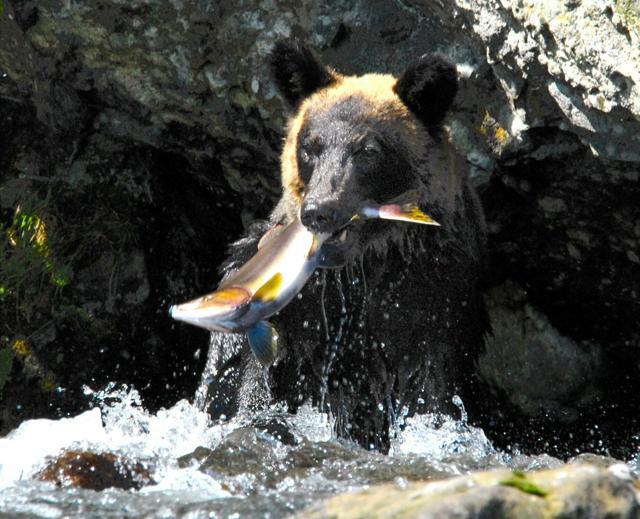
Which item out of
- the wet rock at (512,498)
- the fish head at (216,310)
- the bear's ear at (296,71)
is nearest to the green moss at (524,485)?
the wet rock at (512,498)

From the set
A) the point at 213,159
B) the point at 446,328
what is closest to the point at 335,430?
the point at 446,328

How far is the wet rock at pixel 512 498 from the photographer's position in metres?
2.74

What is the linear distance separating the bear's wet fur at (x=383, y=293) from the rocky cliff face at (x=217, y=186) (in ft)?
1.74

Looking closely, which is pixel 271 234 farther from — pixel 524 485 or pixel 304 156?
pixel 524 485

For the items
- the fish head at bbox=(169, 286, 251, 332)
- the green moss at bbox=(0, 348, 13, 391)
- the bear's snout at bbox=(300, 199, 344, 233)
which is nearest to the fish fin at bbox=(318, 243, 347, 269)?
the bear's snout at bbox=(300, 199, 344, 233)

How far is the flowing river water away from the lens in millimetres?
3621

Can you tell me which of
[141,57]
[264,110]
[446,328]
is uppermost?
[141,57]

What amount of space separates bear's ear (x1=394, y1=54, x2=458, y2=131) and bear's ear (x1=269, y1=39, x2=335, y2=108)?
16.9 inches

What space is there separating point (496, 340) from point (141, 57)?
9.27ft

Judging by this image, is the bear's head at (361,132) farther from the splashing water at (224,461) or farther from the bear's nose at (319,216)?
the splashing water at (224,461)

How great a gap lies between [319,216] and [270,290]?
0.85 m

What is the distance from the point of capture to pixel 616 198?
5898 millimetres

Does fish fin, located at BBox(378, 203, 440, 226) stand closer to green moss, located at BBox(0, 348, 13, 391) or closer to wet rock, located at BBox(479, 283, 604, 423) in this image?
wet rock, located at BBox(479, 283, 604, 423)

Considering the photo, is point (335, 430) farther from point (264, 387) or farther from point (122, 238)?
point (122, 238)
